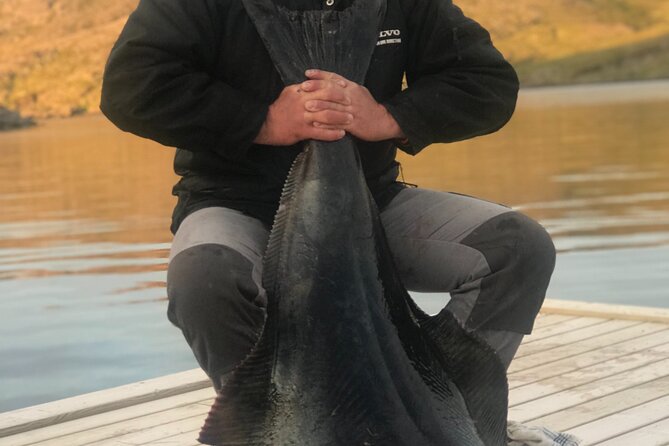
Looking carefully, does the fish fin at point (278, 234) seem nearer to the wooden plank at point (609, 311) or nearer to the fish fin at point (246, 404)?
the fish fin at point (246, 404)

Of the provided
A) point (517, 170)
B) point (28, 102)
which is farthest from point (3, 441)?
point (28, 102)

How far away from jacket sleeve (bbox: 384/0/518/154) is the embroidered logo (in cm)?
10

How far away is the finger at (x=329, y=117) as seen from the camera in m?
3.91

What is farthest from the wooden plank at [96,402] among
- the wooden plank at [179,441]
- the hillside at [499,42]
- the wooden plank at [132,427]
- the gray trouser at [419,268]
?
the hillside at [499,42]

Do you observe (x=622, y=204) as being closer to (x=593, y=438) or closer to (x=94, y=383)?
(x=94, y=383)

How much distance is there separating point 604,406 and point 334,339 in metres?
2.30

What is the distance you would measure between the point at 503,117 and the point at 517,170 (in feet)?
75.7

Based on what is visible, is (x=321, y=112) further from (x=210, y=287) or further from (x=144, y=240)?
(x=144, y=240)

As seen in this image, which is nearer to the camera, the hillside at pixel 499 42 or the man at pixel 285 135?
the man at pixel 285 135

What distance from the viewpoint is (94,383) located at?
28.2 feet

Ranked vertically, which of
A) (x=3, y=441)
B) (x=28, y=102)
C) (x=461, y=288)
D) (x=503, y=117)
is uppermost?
(x=503, y=117)

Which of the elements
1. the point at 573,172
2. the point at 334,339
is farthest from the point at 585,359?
the point at 573,172

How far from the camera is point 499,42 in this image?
470 ft

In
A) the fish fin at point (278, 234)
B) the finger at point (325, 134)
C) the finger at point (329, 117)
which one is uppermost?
the finger at point (329, 117)
